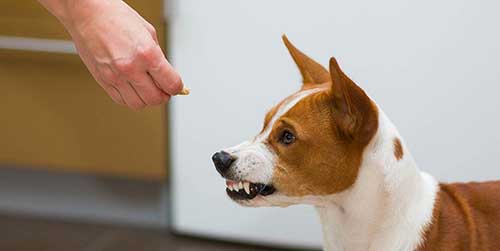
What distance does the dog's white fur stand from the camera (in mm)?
1396

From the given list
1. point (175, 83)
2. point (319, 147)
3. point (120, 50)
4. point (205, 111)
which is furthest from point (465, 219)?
point (205, 111)


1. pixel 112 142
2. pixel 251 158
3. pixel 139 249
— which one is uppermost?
pixel 251 158

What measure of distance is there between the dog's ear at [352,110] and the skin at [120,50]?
0.27 m

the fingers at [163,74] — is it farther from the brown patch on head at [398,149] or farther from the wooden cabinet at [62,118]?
the wooden cabinet at [62,118]

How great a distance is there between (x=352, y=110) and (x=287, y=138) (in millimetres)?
132

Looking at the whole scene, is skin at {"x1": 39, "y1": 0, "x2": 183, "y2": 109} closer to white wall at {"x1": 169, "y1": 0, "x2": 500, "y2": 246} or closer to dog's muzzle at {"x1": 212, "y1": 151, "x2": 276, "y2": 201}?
dog's muzzle at {"x1": 212, "y1": 151, "x2": 276, "y2": 201}

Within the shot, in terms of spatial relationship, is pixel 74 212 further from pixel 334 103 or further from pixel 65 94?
pixel 334 103

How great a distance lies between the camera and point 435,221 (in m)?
1.42

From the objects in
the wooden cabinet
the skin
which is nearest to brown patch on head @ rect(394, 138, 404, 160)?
the skin

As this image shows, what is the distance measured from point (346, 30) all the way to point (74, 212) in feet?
3.43

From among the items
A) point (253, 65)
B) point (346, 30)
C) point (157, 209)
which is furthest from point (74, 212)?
point (346, 30)

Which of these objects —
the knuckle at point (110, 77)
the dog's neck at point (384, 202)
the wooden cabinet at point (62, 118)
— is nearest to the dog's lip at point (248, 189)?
the dog's neck at point (384, 202)

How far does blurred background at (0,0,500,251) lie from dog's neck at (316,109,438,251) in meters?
0.56

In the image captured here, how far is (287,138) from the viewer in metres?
1.42
